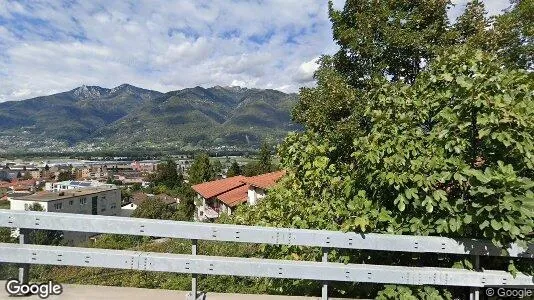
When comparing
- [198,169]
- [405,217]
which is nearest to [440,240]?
[405,217]

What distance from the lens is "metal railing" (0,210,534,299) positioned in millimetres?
3973

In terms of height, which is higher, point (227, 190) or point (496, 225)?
point (496, 225)

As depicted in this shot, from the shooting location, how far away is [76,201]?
72.4 m

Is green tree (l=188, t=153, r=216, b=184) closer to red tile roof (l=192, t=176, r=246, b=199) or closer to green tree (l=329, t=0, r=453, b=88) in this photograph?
red tile roof (l=192, t=176, r=246, b=199)

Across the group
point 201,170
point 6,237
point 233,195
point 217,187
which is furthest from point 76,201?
point 6,237

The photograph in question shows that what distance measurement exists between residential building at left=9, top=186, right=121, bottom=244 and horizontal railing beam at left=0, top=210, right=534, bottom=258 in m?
61.5

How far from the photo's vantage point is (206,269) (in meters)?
3.98

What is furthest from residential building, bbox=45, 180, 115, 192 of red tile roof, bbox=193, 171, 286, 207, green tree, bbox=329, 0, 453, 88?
green tree, bbox=329, 0, 453, 88

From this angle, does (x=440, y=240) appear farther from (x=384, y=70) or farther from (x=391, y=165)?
(x=384, y=70)

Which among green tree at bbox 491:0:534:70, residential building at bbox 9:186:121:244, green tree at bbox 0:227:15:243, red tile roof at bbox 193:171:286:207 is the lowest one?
residential building at bbox 9:186:121:244

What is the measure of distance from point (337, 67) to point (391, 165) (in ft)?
30.1

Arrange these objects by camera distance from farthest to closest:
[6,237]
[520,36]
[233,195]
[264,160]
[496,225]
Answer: [264,160] < [233,195] < [520,36] < [6,237] < [496,225]

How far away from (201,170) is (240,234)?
58.0 meters

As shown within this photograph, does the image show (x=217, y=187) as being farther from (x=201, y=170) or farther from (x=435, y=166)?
(x=435, y=166)
